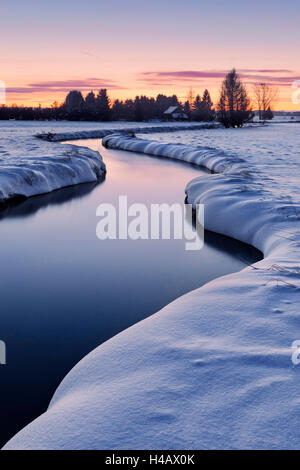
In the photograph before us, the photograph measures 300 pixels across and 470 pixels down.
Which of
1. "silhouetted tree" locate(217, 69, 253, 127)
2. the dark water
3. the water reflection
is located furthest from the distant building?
the dark water

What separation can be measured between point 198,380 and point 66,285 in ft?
9.51

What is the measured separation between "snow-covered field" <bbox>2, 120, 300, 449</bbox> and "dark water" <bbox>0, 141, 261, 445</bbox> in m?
0.59

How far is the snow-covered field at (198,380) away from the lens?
1.69 metres

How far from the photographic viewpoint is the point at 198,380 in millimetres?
2113

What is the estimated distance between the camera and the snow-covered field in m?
1.69

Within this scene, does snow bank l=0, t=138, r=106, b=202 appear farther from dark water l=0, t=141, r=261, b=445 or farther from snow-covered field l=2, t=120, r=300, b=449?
snow-covered field l=2, t=120, r=300, b=449

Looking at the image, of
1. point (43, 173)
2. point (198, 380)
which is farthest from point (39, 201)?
point (198, 380)

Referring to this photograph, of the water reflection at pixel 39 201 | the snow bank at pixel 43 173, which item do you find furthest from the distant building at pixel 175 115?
the water reflection at pixel 39 201

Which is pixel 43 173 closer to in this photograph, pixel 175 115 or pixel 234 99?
pixel 234 99

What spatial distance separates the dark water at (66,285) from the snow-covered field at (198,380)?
0.59m

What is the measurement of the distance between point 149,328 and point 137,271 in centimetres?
229

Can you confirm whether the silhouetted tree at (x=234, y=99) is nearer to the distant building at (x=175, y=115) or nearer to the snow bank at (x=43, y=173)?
the distant building at (x=175, y=115)

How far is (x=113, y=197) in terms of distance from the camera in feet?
33.1

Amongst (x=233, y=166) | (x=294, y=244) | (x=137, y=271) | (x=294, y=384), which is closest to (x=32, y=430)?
(x=294, y=384)
